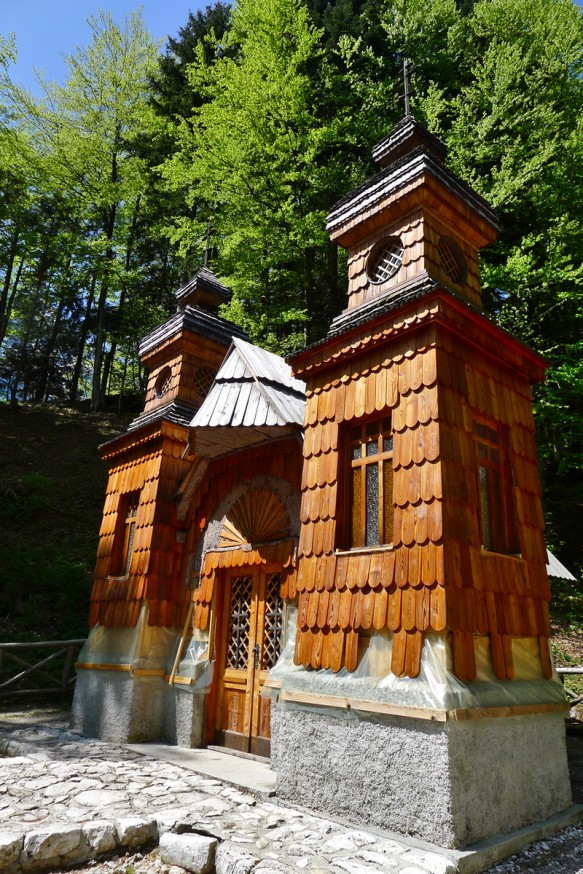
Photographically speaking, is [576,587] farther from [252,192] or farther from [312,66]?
[312,66]

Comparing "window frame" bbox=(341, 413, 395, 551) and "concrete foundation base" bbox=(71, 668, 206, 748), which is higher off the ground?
"window frame" bbox=(341, 413, 395, 551)

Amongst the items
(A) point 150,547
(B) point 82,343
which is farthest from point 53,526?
(B) point 82,343

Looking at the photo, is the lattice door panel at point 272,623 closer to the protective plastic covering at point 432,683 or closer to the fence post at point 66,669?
the protective plastic covering at point 432,683

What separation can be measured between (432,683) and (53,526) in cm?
1593

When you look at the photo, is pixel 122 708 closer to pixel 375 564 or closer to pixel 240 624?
pixel 240 624

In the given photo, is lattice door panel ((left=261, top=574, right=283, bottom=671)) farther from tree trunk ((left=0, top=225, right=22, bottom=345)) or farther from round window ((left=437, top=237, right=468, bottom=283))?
tree trunk ((left=0, top=225, right=22, bottom=345))

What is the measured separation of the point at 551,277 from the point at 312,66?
1060 centimetres

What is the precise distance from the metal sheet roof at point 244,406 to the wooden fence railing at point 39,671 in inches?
241

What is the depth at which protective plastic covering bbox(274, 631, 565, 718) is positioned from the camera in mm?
4816

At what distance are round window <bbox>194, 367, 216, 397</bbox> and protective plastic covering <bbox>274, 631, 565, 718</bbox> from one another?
20.4 ft

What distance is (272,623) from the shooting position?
7.77 meters

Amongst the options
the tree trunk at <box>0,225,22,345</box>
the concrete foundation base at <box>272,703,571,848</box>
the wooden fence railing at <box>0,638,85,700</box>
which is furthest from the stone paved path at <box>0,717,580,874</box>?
the tree trunk at <box>0,225,22,345</box>

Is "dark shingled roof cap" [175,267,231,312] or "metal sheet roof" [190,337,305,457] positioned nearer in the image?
"metal sheet roof" [190,337,305,457]

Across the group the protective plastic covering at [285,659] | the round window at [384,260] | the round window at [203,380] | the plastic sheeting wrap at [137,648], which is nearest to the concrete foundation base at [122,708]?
the plastic sheeting wrap at [137,648]
